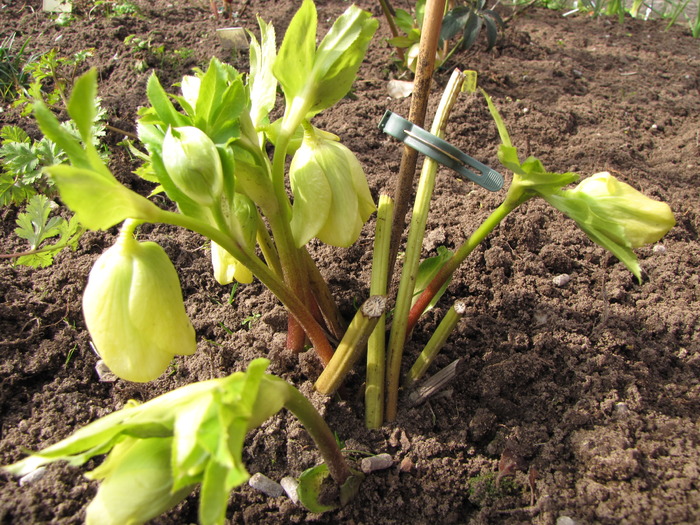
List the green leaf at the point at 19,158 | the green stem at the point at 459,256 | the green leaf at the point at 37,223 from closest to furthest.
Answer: the green stem at the point at 459,256 → the green leaf at the point at 37,223 → the green leaf at the point at 19,158

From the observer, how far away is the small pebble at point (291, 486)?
865 mm

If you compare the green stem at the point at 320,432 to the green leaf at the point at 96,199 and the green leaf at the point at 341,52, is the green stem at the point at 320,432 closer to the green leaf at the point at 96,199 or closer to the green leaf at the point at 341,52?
the green leaf at the point at 96,199

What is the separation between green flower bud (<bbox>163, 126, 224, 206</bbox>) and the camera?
62 cm

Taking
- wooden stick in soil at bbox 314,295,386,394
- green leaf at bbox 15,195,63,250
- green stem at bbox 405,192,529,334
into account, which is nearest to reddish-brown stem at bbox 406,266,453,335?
green stem at bbox 405,192,529,334

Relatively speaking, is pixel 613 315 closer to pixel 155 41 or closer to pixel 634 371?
pixel 634 371

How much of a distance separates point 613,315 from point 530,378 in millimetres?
273

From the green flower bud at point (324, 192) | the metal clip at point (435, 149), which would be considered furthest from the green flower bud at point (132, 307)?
the metal clip at point (435, 149)

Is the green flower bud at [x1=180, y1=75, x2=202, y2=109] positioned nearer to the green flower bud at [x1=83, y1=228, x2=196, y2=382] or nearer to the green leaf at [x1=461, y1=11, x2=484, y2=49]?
the green flower bud at [x1=83, y1=228, x2=196, y2=382]

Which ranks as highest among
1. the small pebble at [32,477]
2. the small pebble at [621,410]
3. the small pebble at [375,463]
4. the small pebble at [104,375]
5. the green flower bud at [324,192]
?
the green flower bud at [324,192]

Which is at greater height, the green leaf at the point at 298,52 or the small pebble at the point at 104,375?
the green leaf at the point at 298,52

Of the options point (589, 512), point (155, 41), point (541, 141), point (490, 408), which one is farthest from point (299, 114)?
point (155, 41)

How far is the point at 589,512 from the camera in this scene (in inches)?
32.5

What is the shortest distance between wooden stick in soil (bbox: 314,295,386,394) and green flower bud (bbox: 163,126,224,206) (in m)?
0.29

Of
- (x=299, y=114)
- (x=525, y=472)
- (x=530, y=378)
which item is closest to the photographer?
(x=299, y=114)
